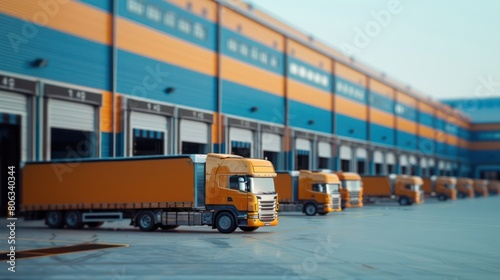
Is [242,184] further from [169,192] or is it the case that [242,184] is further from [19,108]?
[19,108]

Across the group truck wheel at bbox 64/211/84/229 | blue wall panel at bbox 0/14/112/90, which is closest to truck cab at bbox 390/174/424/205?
blue wall panel at bbox 0/14/112/90

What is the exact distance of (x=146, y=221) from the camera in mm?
26109

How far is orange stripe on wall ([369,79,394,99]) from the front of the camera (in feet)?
250

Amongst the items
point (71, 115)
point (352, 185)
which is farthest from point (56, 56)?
point (352, 185)

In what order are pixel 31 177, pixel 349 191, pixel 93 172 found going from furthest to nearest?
pixel 349 191 < pixel 31 177 < pixel 93 172

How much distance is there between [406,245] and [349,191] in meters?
25.8

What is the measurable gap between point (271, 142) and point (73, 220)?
87.7 ft

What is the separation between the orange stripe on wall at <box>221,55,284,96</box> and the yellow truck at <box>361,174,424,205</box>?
11286mm

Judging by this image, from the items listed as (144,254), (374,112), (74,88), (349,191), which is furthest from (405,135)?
(144,254)

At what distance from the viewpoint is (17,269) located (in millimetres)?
14617

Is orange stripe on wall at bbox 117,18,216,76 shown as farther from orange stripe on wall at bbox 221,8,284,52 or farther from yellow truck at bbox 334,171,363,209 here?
yellow truck at bbox 334,171,363,209

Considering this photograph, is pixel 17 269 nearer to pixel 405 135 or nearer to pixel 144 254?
pixel 144 254

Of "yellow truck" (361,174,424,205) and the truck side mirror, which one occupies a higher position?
the truck side mirror

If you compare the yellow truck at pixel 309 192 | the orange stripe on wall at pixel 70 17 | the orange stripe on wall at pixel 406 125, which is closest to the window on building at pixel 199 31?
the orange stripe on wall at pixel 70 17
